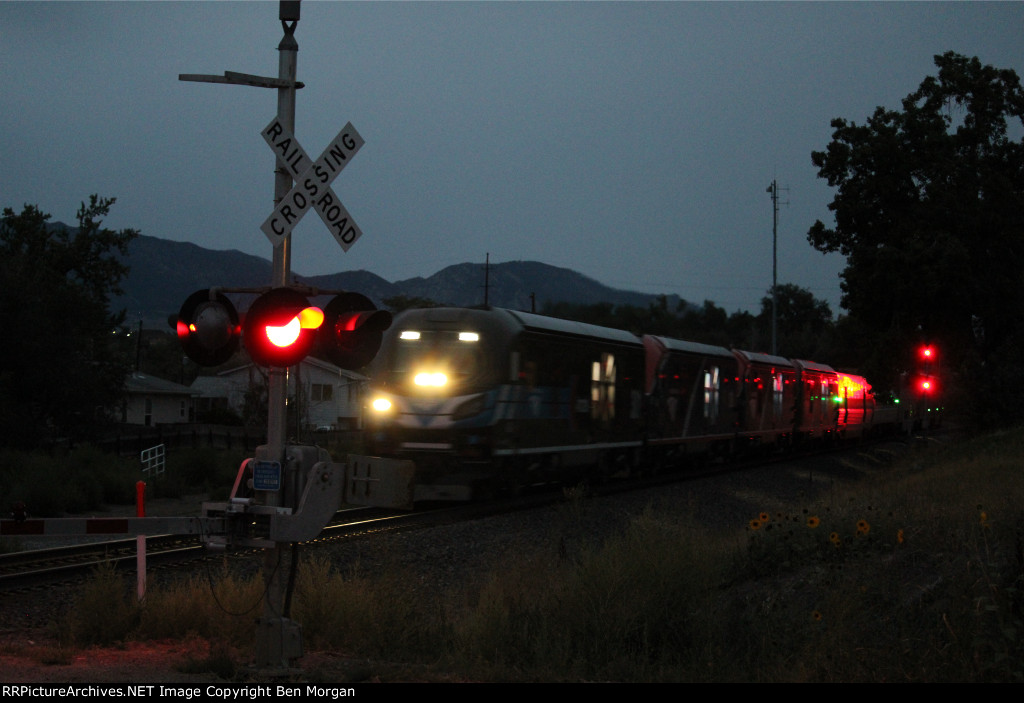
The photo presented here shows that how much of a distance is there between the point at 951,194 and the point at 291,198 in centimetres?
3750

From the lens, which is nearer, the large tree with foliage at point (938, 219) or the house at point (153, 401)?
the large tree with foliage at point (938, 219)

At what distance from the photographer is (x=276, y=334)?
641cm

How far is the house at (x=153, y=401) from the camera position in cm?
6556

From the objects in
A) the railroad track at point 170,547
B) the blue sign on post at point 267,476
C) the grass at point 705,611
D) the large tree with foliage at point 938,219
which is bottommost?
the railroad track at point 170,547

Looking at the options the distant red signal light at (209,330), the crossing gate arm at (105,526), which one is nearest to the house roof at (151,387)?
the distant red signal light at (209,330)

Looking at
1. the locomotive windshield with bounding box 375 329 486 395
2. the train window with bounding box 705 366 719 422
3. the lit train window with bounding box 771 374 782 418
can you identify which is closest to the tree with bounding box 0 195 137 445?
the locomotive windshield with bounding box 375 329 486 395

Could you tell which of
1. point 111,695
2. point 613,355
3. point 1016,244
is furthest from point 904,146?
point 111,695

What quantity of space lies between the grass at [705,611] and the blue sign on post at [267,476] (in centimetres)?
123

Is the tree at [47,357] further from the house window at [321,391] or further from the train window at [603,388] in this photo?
the house window at [321,391]

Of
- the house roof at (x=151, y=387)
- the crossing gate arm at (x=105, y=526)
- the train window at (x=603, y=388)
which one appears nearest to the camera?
the crossing gate arm at (x=105, y=526)

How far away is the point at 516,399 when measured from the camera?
59.2 ft

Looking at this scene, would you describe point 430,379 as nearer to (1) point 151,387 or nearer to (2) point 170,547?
(2) point 170,547

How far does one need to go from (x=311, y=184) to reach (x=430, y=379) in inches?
460

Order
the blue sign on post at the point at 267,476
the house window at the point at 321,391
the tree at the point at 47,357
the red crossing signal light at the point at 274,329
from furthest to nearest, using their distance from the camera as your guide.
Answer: the house window at the point at 321,391 < the tree at the point at 47,357 < the blue sign on post at the point at 267,476 < the red crossing signal light at the point at 274,329
